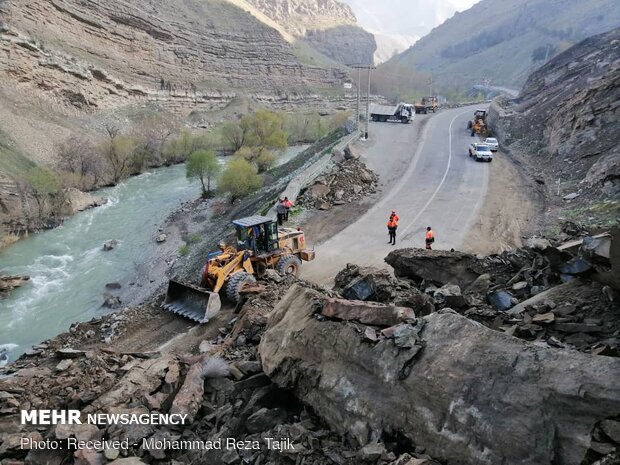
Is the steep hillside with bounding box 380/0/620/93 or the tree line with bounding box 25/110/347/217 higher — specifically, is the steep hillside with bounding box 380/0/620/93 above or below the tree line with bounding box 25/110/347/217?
above

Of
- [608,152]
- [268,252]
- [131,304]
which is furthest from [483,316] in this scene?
[608,152]

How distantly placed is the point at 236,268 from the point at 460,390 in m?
9.72

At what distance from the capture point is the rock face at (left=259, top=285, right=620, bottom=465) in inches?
190

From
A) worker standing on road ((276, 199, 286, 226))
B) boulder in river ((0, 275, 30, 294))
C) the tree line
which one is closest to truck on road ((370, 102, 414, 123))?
→ the tree line

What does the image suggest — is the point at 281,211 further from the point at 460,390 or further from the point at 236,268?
the point at 460,390

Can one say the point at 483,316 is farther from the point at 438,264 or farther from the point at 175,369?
the point at 175,369

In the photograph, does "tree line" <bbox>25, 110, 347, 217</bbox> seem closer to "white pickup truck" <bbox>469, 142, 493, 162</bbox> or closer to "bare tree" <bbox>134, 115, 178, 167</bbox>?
"bare tree" <bbox>134, 115, 178, 167</bbox>

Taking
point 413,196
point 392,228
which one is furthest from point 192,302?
point 413,196

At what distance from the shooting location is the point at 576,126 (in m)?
26.5

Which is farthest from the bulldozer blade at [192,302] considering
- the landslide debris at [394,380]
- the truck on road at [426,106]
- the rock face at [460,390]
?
the truck on road at [426,106]

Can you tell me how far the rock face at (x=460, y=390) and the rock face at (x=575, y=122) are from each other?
53.7 feet

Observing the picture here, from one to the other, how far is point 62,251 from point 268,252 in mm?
15163

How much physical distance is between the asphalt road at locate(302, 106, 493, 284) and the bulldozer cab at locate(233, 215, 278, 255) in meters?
1.79

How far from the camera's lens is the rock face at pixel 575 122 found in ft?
71.7
